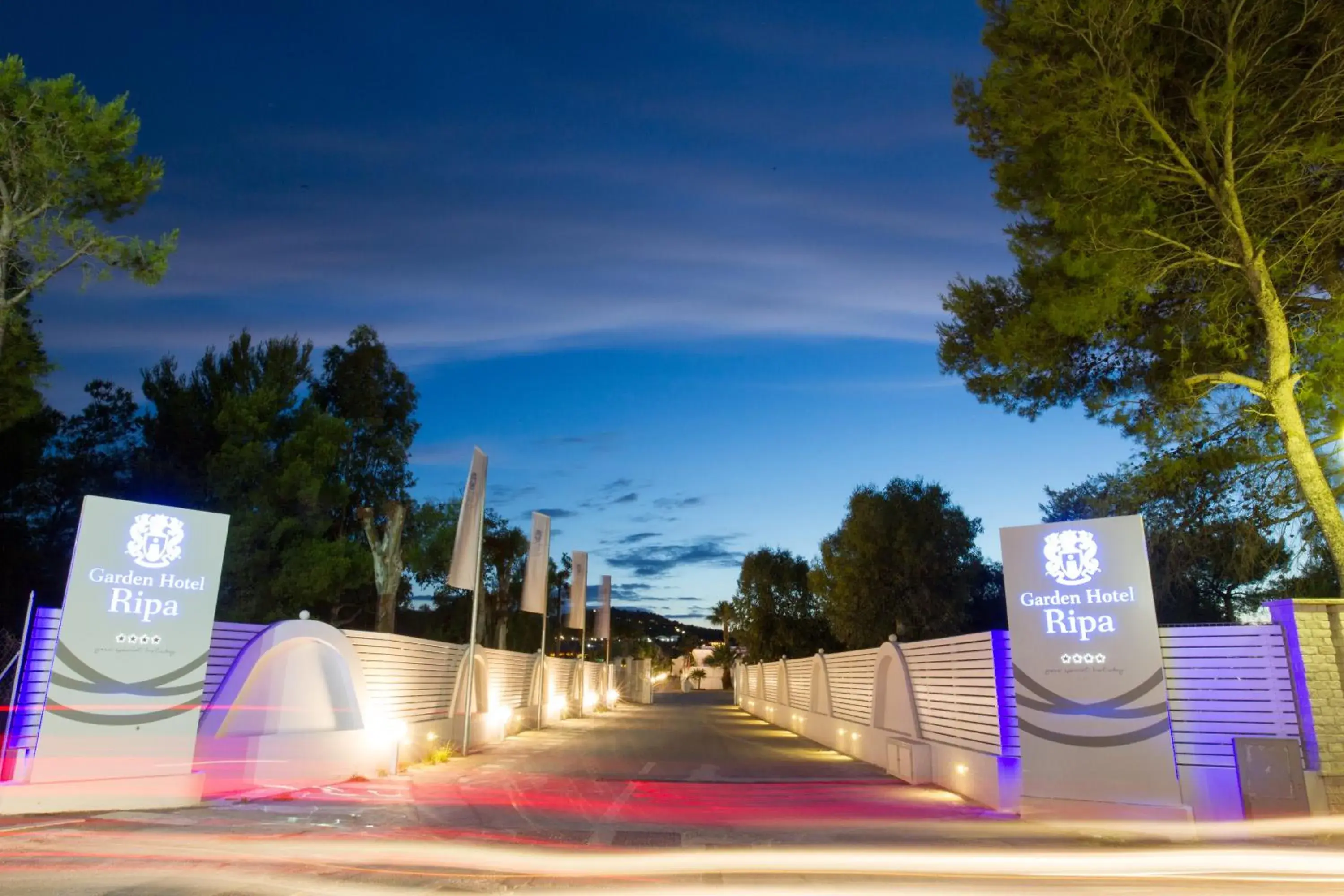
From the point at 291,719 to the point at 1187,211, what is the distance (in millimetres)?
14260

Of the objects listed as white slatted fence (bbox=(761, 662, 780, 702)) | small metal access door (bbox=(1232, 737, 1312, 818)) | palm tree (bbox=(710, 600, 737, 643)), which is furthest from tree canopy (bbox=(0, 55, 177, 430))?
palm tree (bbox=(710, 600, 737, 643))

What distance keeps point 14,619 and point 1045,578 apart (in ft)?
78.9

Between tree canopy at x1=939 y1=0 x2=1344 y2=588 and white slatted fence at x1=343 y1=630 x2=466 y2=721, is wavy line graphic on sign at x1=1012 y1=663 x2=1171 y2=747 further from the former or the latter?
white slatted fence at x1=343 y1=630 x2=466 y2=721

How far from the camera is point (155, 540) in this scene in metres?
10.0

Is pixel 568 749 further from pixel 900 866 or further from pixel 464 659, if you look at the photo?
pixel 900 866

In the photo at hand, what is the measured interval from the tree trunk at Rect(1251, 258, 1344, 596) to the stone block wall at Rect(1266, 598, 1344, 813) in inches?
95.5

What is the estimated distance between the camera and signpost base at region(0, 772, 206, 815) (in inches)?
339

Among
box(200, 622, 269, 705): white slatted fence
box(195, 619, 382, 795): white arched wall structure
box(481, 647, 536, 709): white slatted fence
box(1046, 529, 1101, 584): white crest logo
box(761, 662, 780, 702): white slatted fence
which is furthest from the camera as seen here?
box(761, 662, 780, 702): white slatted fence

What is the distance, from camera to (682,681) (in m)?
87.1

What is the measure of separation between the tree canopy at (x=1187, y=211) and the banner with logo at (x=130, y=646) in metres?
12.0

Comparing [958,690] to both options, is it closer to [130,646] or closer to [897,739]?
[897,739]

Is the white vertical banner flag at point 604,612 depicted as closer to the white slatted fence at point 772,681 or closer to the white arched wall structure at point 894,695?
the white slatted fence at point 772,681

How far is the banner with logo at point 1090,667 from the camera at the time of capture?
9328 millimetres

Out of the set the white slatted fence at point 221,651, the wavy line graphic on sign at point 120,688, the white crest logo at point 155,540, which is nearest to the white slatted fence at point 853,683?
the white slatted fence at point 221,651
